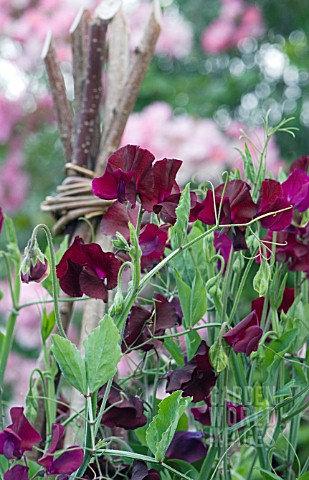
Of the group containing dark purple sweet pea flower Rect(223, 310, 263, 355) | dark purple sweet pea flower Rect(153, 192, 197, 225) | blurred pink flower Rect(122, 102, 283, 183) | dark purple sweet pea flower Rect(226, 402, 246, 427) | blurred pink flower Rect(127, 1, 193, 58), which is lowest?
dark purple sweet pea flower Rect(226, 402, 246, 427)

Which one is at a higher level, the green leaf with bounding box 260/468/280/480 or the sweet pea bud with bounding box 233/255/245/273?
the sweet pea bud with bounding box 233/255/245/273

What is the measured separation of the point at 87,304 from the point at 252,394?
6.6 inches

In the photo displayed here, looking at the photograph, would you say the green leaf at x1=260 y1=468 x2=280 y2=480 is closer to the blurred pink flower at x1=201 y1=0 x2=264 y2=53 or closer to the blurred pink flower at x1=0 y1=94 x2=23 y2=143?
the blurred pink flower at x1=0 y1=94 x2=23 y2=143

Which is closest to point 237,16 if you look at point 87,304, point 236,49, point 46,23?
point 236,49

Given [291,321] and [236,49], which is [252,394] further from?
[236,49]

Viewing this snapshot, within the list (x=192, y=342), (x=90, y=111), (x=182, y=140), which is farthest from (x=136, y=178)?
(x=182, y=140)

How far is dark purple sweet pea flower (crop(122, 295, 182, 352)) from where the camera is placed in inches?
15.9

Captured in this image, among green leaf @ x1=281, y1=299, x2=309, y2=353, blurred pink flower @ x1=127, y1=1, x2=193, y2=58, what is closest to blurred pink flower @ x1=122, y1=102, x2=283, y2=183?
blurred pink flower @ x1=127, y1=1, x2=193, y2=58

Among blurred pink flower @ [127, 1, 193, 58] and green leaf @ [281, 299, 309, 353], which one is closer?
green leaf @ [281, 299, 309, 353]

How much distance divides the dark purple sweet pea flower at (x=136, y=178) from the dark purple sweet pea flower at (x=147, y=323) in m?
0.06

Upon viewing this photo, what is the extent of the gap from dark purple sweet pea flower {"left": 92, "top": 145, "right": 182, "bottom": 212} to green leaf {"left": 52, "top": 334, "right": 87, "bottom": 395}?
0.08m

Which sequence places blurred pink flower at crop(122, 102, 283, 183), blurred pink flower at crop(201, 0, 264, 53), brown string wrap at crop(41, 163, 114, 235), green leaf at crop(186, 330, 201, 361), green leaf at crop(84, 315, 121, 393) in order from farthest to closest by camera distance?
blurred pink flower at crop(201, 0, 264, 53)
blurred pink flower at crop(122, 102, 283, 183)
brown string wrap at crop(41, 163, 114, 235)
green leaf at crop(186, 330, 201, 361)
green leaf at crop(84, 315, 121, 393)

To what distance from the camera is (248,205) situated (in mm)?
406

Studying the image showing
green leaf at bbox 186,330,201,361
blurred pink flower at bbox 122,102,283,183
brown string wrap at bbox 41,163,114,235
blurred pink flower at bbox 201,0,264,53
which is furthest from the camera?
blurred pink flower at bbox 201,0,264,53
